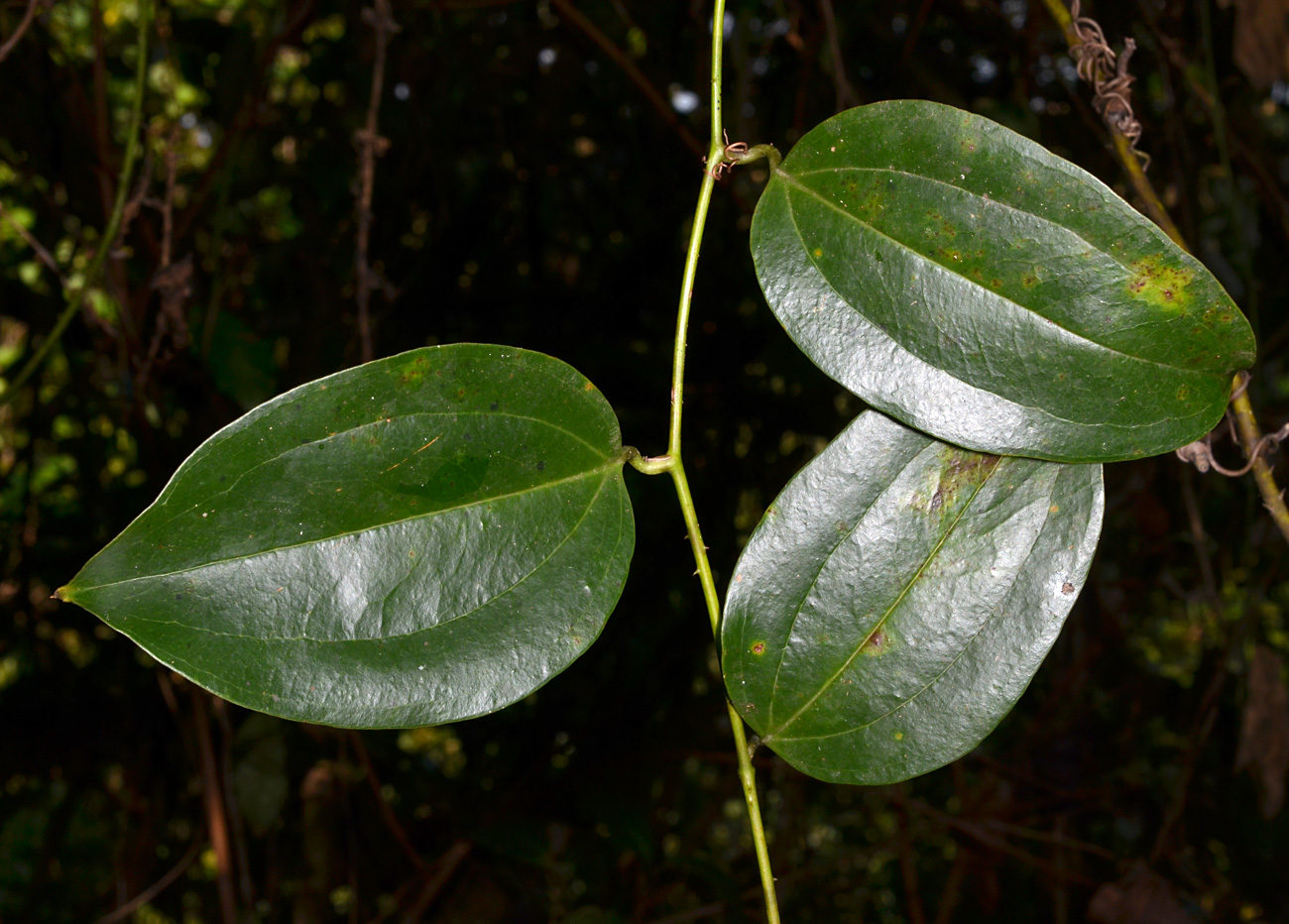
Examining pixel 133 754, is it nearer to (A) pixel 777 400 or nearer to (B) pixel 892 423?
(A) pixel 777 400

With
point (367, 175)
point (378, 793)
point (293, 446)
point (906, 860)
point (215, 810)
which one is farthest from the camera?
point (906, 860)

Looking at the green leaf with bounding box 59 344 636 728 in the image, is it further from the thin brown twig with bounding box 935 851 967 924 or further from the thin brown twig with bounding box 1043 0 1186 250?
the thin brown twig with bounding box 935 851 967 924

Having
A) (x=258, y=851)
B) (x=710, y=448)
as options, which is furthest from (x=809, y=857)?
(x=258, y=851)

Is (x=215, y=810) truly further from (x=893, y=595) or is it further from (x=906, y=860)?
(x=906, y=860)

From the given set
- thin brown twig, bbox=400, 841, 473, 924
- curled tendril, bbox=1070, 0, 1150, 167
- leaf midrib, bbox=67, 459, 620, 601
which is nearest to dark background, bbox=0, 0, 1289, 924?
thin brown twig, bbox=400, 841, 473, 924

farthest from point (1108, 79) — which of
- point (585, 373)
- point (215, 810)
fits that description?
point (215, 810)

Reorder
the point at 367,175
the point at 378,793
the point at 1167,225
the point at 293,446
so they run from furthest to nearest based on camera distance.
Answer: the point at 378,793
the point at 367,175
the point at 1167,225
the point at 293,446
